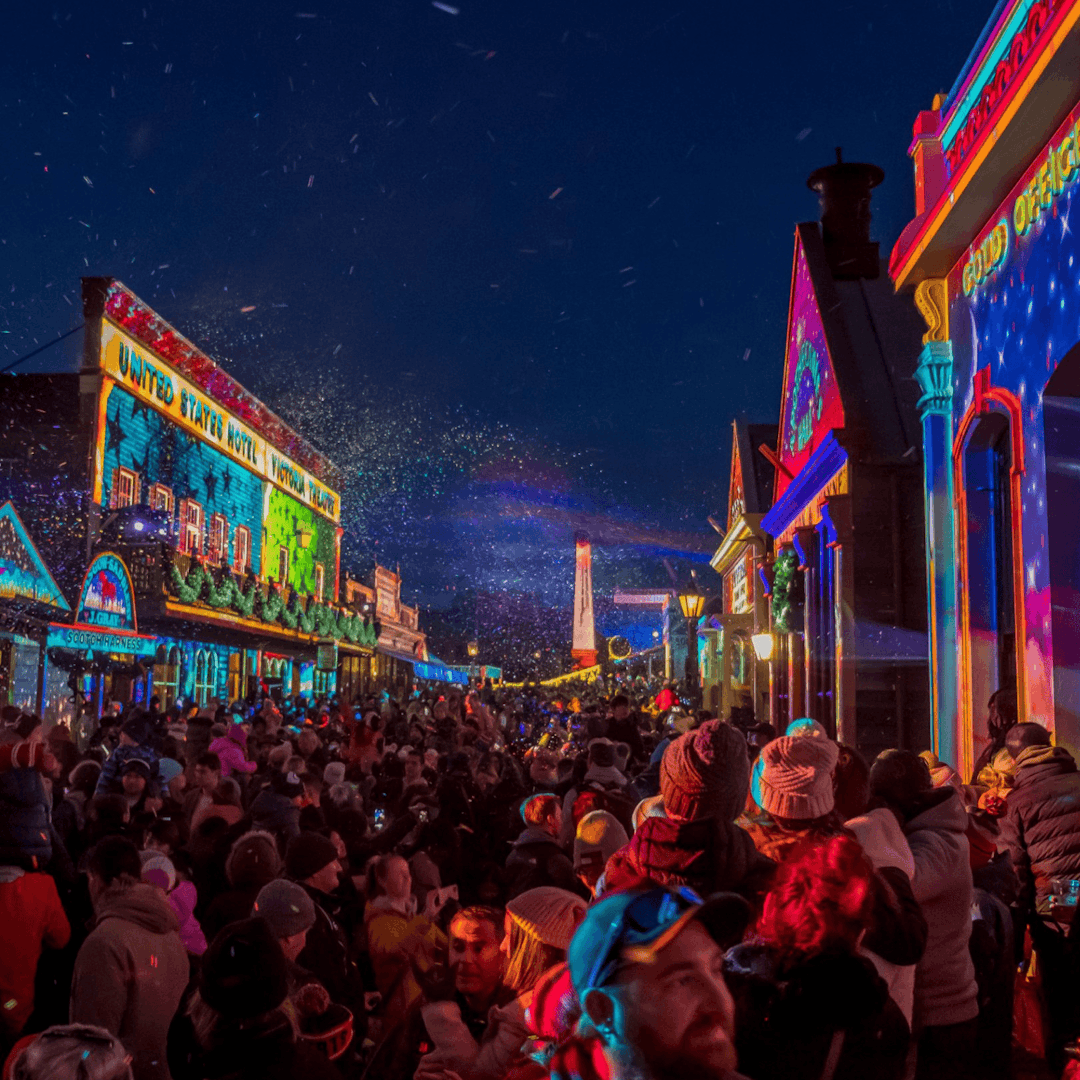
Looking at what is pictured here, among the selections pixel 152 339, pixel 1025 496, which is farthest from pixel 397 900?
pixel 152 339

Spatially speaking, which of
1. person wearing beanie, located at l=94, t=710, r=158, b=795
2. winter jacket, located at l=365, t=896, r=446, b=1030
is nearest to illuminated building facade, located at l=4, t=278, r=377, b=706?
person wearing beanie, located at l=94, t=710, r=158, b=795

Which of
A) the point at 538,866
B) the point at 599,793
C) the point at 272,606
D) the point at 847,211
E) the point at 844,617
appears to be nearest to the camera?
the point at 538,866

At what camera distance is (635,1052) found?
66.1 inches

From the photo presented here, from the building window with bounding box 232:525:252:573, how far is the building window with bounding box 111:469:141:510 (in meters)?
7.24

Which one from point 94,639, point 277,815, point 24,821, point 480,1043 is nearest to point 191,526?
point 94,639

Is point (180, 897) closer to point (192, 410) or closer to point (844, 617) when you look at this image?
point (844, 617)

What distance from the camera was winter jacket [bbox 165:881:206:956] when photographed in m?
4.78

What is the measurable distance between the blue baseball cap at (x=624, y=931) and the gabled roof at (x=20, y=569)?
1630cm

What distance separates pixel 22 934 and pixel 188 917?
723 mm

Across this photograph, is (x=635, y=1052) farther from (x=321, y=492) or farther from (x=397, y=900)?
(x=321, y=492)

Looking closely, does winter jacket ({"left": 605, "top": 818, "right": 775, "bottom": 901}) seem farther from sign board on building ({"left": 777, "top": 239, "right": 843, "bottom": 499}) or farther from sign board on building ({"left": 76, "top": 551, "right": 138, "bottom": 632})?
sign board on building ({"left": 76, "top": 551, "right": 138, "bottom": 632})

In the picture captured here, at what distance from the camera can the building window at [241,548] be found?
32.9 meters

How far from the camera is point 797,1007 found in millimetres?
2193

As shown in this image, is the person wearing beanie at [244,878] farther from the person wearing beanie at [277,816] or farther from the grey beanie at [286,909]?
the person wearing beanie at [277,816]
